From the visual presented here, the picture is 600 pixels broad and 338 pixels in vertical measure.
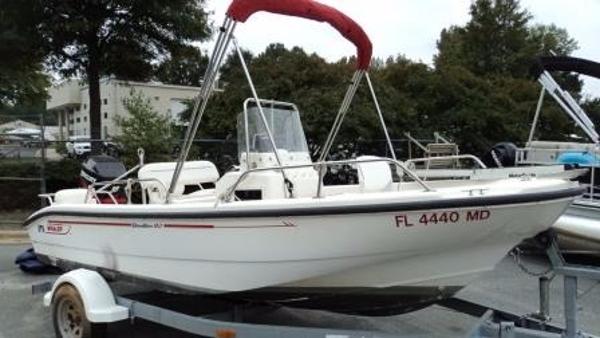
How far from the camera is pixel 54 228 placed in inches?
240

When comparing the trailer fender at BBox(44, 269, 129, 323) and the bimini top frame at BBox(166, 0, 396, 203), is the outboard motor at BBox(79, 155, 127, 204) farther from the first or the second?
the bimini top frame at BBox(166, 0, 396, 203)

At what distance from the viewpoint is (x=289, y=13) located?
5160mm

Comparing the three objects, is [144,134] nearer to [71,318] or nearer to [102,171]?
[102,171]

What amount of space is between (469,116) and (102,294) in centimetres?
1512

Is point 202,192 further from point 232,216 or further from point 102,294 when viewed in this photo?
point 232,216

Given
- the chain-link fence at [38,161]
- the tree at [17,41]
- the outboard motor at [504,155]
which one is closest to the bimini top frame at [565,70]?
the outboard motor at [504,155]

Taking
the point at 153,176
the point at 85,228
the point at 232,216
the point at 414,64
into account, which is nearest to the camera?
the point at 232,216

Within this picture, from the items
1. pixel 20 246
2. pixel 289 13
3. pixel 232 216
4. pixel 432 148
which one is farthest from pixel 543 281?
pixel 20 246

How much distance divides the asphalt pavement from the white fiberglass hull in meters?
0.77

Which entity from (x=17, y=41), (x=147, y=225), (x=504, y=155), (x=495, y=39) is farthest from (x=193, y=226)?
(x=495, y=39)

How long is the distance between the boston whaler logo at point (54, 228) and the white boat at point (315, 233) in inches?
10.1

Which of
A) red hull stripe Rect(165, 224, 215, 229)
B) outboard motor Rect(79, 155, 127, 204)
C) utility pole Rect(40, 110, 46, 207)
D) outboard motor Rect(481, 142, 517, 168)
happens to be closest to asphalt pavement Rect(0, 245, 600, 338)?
red hull stripe Rect(165, 224, 215, 229)

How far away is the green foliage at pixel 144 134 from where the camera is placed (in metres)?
13.1

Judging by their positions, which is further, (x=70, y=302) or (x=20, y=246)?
(x=20, y=246)
